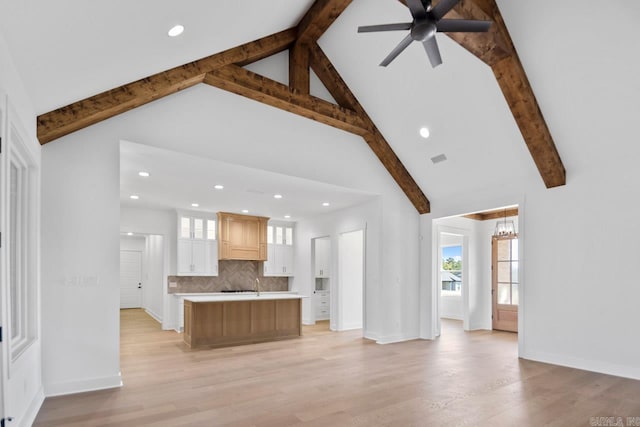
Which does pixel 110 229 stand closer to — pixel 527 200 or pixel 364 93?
pixel 364 93

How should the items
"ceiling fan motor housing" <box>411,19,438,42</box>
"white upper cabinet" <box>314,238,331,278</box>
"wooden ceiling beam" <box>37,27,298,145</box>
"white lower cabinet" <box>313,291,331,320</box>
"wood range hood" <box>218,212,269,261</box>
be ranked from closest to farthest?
"ceiling fan motor housing" <box>411,19,438,42</box>
"wooden ceiling beam" <box>37,27,298,145</box>
"wood range hood" <box>218,212,269,261</box>
"white lower cabinet" <box>313,291,331,320</box>
"white upper cabinet" <box>314,238,331,278</box>

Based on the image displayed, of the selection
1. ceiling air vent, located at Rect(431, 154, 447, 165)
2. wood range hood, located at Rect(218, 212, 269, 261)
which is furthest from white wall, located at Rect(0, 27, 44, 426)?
ceiling air vent, located at Rect(431, 154, 447, 165)

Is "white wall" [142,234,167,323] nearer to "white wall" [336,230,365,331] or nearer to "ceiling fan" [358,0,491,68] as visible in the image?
"white wall" [336,230,365,331]

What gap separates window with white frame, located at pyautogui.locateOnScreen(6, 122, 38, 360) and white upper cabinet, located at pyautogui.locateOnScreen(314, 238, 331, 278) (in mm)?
6619

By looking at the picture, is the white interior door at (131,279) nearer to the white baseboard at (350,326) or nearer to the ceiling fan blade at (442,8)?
the white baseboard at (350,326)

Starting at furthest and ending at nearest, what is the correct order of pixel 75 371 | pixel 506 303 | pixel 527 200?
pixel 506 303
pixel 527 200
pixel 75 371

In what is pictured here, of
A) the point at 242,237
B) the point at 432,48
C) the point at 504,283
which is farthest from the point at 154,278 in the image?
the point at 432,48

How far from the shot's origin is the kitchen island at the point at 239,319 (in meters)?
6.45

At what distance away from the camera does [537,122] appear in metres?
4.89

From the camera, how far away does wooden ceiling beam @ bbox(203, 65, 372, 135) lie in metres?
4.97

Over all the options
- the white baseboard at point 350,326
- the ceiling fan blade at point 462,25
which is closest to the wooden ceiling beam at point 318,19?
the ceiling fan blade at point 462,25

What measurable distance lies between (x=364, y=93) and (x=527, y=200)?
2988 mm

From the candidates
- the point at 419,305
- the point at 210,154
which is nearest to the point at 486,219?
the point at 419,305

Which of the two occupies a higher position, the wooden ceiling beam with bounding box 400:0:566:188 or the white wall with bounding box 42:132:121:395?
the wooden ceiling beam with bounding box 400:0:566:188
